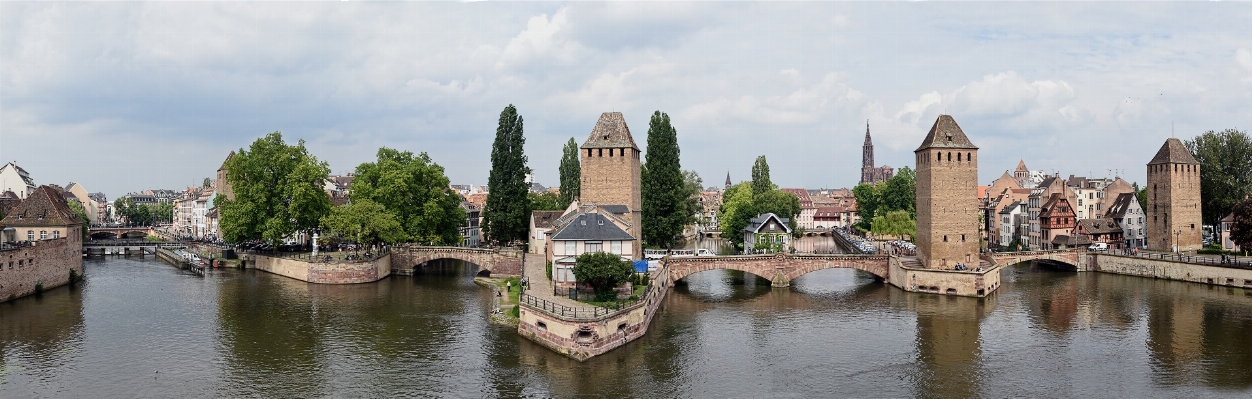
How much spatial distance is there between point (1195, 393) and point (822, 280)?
36.1 m

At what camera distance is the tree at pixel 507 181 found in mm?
72562

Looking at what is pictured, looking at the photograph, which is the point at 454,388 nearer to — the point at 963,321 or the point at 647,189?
the point at 963,321

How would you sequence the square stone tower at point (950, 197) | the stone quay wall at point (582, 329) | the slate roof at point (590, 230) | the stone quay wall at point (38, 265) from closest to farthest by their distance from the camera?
the stone quay wall at point (582, 329)
the slate roof at point (590, 230)
the stone quay wall at point (38, 265)
the square stone tower at point (950, 197)

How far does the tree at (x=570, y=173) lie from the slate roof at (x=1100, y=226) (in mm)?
51769

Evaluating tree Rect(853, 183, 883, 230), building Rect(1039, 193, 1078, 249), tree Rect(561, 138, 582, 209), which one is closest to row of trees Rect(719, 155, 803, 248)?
tree Rect(853, 183, 883, 230)

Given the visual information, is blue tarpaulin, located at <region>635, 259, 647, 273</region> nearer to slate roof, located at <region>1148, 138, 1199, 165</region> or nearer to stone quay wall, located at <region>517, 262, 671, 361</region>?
stone quay wall, located at <region>517, 262, 671, 361</region>

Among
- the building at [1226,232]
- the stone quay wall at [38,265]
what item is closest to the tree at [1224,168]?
the building at [1226,232]

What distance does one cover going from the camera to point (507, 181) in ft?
240

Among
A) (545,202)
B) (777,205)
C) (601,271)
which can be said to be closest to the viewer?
(601,271)

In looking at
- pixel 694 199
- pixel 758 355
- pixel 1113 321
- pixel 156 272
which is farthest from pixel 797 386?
pixel 694 199

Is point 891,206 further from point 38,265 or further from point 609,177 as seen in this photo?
point 38,265

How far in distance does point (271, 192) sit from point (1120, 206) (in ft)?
264

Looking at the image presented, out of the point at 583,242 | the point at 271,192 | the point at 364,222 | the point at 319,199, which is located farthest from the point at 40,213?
the point at 583,242

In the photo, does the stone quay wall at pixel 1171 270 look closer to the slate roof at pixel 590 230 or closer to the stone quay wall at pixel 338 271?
the slate roof at pixel 590 230
